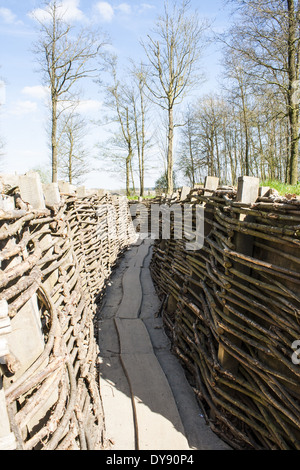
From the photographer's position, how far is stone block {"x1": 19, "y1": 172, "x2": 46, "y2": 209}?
7.59 ft

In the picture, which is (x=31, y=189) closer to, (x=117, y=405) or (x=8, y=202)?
(x=8, y=202)

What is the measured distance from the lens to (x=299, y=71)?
825cm

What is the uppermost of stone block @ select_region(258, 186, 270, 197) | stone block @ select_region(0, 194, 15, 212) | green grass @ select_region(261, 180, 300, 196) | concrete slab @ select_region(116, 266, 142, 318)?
green grass @ select_region(261, 180, 300, 196)

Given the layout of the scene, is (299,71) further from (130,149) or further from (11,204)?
(130,149)

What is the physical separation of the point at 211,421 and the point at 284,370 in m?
1.09

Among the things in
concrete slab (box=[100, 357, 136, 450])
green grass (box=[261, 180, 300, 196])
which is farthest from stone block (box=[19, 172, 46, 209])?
green grass (box=[261, 180, 300, 196])

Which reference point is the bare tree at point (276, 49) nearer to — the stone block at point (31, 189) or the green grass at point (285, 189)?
the green grass at point (285, 189)

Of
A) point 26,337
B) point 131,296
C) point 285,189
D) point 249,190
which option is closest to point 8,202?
point 26,337

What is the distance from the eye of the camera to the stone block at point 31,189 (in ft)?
7.59

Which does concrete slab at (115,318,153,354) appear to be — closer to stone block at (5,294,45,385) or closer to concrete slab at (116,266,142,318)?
concrete slab at (116,266,142,318)

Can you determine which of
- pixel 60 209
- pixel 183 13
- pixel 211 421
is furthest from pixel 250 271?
pixel 183 13

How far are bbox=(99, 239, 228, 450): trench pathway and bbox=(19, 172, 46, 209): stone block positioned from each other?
2.03 meters

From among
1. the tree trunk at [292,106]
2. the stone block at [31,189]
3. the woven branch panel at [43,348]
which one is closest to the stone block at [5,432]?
the woven branch panel at [43,348]

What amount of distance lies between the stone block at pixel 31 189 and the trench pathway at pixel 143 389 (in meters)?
2.03
